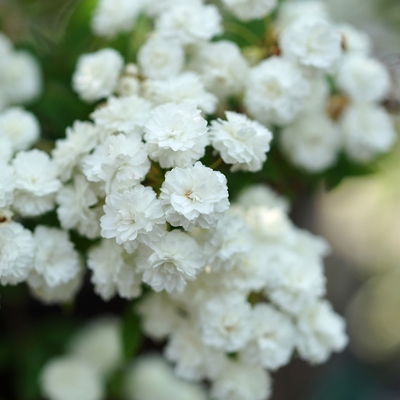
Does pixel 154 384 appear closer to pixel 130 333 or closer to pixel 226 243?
pixel 130 333

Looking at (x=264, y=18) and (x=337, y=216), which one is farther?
(x=337, y=216)

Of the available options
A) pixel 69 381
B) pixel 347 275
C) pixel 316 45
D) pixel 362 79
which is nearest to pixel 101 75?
pixel 316 45

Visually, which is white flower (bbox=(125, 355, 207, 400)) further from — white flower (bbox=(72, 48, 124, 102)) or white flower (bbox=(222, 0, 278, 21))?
white flower (bbox=(222, 0, 278, 21))

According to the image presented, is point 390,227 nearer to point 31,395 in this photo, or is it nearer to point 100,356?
point 100,356

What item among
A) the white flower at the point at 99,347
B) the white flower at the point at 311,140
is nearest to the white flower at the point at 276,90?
the white flower at the point at 311,140

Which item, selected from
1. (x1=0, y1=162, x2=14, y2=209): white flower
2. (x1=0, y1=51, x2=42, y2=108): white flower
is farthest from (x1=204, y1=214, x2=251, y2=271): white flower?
(x1=0, y1=51, x2=42, y2=108): white flower

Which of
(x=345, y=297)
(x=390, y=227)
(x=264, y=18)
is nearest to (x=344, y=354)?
(x=345, y=297)

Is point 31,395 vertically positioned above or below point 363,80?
below
